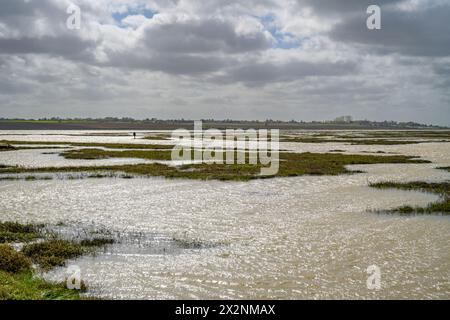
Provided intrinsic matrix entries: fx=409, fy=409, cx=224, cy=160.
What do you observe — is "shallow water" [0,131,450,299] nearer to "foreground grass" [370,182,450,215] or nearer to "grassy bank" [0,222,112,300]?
"grassy bank" [0,222,112,300]

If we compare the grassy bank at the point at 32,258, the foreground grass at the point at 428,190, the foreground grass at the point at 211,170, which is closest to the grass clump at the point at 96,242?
the grassy bank at the point at 32,258

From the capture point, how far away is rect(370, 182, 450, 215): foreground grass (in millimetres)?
20250

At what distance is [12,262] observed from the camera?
464 inches

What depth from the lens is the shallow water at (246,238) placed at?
11.2 meters

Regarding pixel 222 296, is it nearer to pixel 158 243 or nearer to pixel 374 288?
pixel 374 288

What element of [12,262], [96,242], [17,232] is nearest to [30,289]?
[12,262]

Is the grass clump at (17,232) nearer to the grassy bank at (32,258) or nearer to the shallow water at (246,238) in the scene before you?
the grassy bank at (32,258)

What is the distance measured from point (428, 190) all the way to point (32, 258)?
23918 mm

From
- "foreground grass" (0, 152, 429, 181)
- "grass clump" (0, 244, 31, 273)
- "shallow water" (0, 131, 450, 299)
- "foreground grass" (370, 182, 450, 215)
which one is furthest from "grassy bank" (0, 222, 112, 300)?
"foreground grass" (0, 152, 429, 181)

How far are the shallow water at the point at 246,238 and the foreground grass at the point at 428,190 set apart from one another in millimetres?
1002

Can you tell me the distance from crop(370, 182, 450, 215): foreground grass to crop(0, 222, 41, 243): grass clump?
16.3 m

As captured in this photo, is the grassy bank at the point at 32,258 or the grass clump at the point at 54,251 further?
the grass clump at the point at 54,251
